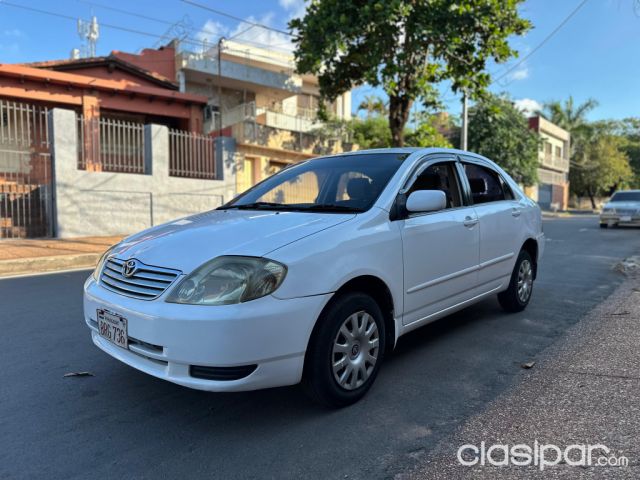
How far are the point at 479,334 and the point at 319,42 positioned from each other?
35.6 feet

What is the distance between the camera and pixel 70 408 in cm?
301

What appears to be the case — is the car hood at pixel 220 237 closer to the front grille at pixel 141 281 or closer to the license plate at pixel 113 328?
the front grille at pixel 141 281

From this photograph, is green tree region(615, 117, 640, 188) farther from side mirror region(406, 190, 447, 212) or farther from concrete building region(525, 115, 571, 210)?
side mirror region(406, 190, 447, 212)

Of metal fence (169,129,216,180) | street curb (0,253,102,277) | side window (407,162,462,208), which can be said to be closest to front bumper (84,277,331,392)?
side window (407,162,462,208)

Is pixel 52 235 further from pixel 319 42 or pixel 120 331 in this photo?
→ pixel 120 331

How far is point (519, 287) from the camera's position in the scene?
5102mm

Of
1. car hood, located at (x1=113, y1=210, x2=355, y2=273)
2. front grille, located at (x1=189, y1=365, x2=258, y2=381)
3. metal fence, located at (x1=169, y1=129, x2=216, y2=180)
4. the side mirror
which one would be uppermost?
metal fence, located at (x1=169, y1=129, x2=216, y2=180)

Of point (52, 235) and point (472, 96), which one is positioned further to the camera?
point (472, 96)

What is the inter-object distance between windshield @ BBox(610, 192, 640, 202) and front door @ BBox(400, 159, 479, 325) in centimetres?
1724

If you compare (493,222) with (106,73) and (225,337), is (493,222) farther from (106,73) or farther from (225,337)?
(106,73)

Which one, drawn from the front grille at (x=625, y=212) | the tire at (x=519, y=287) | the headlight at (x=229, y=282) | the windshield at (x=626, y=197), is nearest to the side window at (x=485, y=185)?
the tire at (x=519, y=287)

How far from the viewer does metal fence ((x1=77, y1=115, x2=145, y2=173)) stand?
12547 millimetres

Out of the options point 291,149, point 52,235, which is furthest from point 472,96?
point 52,235

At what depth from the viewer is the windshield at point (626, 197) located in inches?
708
